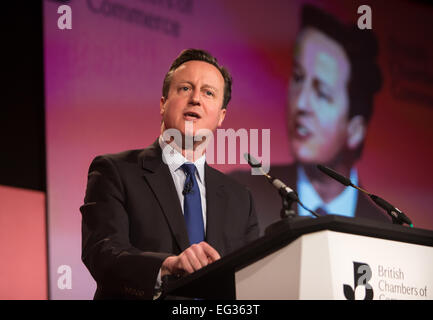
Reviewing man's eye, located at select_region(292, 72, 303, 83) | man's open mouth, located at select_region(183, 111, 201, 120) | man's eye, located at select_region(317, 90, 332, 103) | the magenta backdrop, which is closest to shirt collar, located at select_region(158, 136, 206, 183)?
man's open mouth, located at select_region(183, 111, 201, 120)

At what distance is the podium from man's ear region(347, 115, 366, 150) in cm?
279

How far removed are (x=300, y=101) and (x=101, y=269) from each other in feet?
8.69

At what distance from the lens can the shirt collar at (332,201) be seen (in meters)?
4.30

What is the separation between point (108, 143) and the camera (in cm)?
359

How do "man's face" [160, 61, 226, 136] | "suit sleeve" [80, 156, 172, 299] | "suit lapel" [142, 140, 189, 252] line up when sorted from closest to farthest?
"suit sleeve" [80, 156, 172, 299] → "suit lapel" [142, 140, 189, 252] → "man's face" [160, 61, 226, 136]

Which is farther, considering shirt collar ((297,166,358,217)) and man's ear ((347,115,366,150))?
man's ear ((347,115,366,150))

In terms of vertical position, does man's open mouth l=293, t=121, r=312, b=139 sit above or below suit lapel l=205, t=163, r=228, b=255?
above

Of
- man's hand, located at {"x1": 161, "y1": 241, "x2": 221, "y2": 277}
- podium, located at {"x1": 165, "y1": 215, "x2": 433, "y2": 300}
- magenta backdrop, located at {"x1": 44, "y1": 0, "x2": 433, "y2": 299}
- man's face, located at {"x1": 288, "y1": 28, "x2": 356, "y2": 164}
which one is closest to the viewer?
podium, located at {"x1": 165, "y1": 215, "x2": 433, "y2": 300}

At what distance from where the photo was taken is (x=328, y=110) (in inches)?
179

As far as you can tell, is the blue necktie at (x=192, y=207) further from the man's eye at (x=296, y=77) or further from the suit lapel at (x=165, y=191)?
the man's eye at (x=296, y=77)

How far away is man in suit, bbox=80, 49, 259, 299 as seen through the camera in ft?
6.78

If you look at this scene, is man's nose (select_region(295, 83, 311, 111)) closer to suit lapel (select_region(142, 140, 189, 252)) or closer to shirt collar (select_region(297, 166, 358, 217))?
shirt collar (select_region(297, 166, 358, 217))

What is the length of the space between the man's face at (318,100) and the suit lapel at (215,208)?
171 cm
